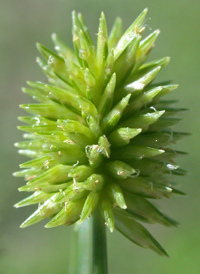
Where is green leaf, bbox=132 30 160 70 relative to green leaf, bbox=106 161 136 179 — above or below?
above

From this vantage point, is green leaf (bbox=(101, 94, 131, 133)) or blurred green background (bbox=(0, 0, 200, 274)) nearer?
Result: green leaf (bbox=(101, 94, 131, 133))

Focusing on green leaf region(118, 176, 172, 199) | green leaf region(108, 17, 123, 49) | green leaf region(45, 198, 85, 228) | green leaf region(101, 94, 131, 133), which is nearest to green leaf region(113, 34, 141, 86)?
green leaf region(101, 94, 131, 133)

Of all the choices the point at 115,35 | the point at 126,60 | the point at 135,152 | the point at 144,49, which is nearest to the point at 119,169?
the point at 135,152

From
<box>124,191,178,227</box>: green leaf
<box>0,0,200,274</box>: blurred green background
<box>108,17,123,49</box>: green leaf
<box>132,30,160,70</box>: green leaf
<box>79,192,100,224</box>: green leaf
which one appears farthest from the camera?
<box>0,0,200,274</box>: blurred green background

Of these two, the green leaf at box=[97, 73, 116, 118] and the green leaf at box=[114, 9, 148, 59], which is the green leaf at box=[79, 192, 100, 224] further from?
the green leaf at box=[114, 9, 148, 59]

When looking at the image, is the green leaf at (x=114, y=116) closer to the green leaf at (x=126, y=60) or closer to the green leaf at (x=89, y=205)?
the green leaf at (x=126, y=60)

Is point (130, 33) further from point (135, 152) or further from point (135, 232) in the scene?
point (135, 232)

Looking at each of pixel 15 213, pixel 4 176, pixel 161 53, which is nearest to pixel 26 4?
pixel 161 53

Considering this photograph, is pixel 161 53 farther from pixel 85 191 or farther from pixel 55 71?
pixel 85 191
